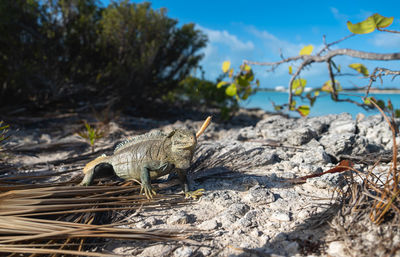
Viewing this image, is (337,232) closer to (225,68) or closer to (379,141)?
(379,141)

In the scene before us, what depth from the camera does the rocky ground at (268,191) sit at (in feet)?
5.53

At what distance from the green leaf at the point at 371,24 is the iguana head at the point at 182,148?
5.48ft

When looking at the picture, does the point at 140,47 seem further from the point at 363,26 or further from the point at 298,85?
the point at 363,26

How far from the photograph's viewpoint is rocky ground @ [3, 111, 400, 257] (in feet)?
5.53

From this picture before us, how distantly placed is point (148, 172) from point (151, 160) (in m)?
0.10

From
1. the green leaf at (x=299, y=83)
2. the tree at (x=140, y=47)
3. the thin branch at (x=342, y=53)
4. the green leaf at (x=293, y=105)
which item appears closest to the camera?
the thin branch at (x=342, y=53)

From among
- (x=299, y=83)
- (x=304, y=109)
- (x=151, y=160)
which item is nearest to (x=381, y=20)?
(x=151, y=160)

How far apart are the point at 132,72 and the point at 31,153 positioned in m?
4.40

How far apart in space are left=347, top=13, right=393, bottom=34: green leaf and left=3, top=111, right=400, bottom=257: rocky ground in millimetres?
1211

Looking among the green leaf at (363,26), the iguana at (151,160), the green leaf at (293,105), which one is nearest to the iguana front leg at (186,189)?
the iguana at (151,160)

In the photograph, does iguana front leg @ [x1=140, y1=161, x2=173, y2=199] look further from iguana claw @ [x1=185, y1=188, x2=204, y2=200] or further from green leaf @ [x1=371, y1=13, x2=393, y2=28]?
green leaf @ [x1=371, y1=13, x2=393, y2=28]

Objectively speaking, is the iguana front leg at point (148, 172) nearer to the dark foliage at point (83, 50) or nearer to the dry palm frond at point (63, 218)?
the dry palm frond at point (63, 218)

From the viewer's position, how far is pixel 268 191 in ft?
7.68

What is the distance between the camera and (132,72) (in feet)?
26.6
